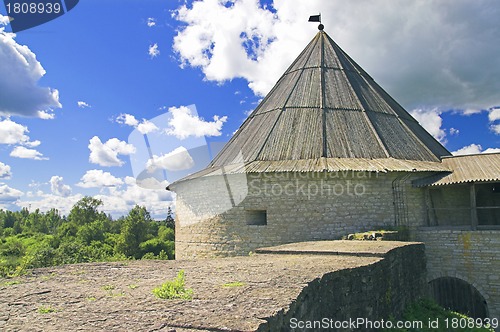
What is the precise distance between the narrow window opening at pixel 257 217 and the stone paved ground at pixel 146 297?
6.40 metres

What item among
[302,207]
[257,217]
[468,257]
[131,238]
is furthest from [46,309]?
[131,238]

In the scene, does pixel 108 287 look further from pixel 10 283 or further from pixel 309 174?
pixel 309 174

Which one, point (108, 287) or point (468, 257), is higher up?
point (108, 287)

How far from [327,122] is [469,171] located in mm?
4626

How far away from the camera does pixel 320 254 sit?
700 cm

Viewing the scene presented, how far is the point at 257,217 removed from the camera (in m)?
12.2

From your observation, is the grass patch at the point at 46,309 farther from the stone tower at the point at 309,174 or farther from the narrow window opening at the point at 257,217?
the narrow window opening at the point at 257,217

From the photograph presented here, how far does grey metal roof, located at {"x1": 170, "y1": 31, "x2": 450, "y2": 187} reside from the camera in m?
12.2

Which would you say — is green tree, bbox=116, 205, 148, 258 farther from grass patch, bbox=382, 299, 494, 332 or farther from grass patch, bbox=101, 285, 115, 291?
grass patch, bbox=101, 285, 115, 291

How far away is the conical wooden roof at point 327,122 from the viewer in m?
12.7

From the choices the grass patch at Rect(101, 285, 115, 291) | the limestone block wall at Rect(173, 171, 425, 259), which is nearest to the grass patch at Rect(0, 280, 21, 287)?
the grass patch at Rect(101, 285, 115, 291)

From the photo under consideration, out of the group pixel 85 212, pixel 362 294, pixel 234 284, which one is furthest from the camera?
pixel 85 212

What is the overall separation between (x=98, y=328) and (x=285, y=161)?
983 centimetres

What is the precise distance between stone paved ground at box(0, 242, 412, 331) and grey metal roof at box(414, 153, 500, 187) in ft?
24.0
